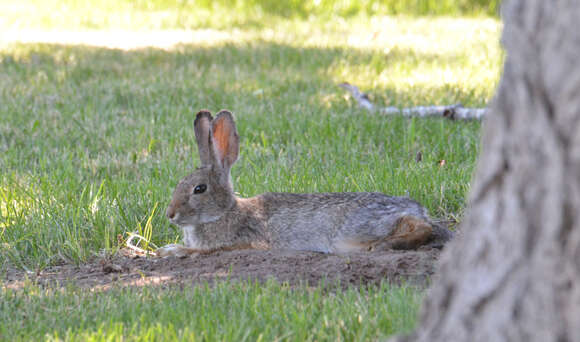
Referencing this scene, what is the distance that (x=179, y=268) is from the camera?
14.4 ft

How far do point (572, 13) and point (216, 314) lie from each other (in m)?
2.05

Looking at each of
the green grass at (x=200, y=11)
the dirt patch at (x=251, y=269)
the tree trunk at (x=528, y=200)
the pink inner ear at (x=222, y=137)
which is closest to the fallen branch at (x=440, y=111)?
the pink inner ear at (x=222, y=137)

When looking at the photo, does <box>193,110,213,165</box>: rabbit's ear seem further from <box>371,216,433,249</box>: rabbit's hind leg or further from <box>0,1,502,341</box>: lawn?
<box>371,216,433,249</box>: rabbit's hind leg

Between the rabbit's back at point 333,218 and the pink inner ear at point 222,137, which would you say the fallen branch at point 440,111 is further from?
the pink inner ear at point 222,137

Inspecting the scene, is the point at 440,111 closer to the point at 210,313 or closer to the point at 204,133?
the point at 204,133

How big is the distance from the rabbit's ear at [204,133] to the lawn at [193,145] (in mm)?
469

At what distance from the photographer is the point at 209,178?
488cm

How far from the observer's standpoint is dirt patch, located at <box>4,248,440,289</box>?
13.1ft

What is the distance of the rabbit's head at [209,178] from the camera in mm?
4750

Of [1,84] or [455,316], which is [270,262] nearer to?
[455,316]

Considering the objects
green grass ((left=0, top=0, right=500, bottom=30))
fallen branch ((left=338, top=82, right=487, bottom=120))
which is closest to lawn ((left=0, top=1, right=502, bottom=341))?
fallen branch ((left=338, top=82, right=487, bottom=120))

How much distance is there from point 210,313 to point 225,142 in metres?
1.72

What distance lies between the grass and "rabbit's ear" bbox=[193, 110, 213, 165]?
48.6 inches

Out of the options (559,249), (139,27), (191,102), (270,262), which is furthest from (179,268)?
(139,27)
